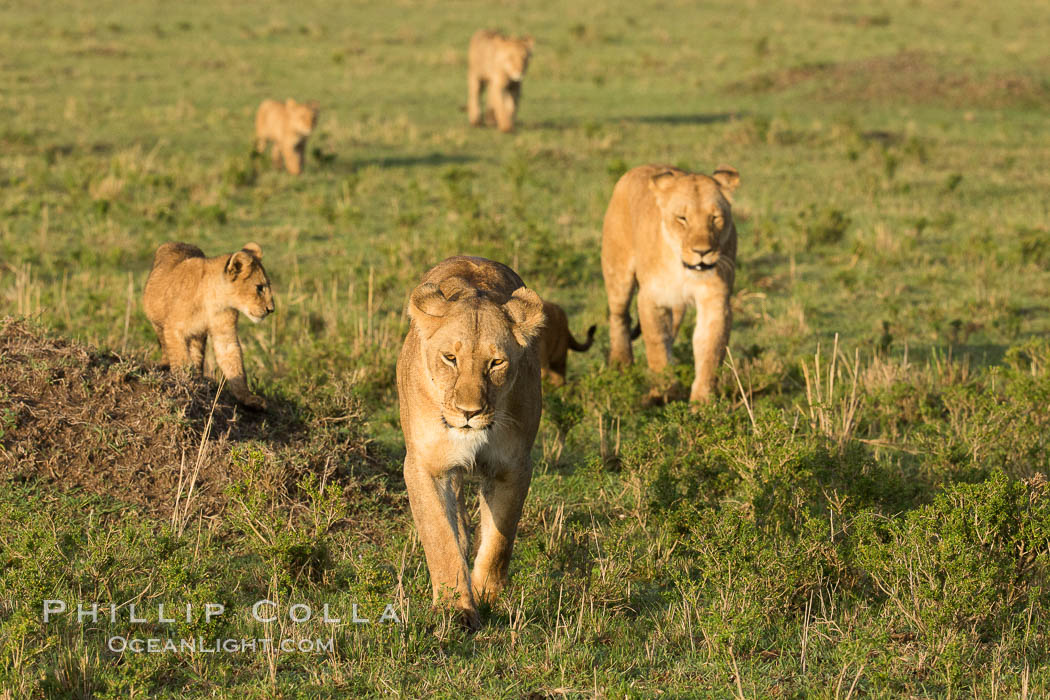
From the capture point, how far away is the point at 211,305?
21.8ft

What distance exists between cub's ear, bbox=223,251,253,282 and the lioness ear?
221 centimetres

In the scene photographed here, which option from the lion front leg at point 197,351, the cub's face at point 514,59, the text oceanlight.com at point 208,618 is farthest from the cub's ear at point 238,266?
the cub's face at point 514,59

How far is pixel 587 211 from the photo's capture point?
14289 millimetres

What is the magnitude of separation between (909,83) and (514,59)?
362 inches

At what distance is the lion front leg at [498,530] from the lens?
15.7ft

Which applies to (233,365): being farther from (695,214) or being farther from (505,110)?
(505,110)

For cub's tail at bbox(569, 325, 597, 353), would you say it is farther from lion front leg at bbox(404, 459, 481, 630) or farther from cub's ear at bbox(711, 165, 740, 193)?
lion front leg at bbox(404, 459, 481, 630)

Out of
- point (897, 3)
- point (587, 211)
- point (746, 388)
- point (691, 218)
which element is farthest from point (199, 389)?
point (897, 3)

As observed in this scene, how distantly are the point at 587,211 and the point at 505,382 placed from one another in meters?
10.0

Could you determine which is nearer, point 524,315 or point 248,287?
point 524,315

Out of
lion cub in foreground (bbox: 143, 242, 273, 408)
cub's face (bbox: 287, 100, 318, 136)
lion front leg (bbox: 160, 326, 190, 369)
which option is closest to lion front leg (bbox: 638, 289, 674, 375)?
lion cub in foreground (bbox: 143, 242, 273, 408)

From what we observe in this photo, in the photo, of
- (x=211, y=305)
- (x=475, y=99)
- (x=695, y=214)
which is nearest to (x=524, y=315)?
(x=211, y=305)

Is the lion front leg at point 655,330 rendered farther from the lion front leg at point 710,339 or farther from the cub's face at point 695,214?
the cub's face at point 695,214

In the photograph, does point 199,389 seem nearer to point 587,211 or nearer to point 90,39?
point 587,211
